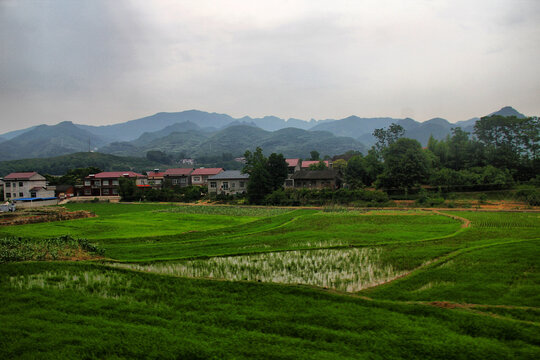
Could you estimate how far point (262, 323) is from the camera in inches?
303

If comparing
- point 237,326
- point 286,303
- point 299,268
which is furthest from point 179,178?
point 237,326

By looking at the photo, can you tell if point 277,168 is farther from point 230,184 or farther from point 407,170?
point 407,170

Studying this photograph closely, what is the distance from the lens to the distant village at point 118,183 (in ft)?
186

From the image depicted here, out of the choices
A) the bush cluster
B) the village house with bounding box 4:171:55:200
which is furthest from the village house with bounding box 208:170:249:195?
the village house with bounding box 4:171:55:200

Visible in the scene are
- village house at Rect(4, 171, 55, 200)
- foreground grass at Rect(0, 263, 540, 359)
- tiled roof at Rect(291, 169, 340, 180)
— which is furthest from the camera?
village house at Rect(4, 171, 55, 200)

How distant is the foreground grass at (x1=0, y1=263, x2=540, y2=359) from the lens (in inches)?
255

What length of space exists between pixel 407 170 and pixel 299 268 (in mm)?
36008

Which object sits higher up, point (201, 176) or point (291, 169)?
point (291, 169)

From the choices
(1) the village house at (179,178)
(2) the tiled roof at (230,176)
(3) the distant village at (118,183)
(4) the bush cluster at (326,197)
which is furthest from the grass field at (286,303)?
(1) the village house at (179,178)

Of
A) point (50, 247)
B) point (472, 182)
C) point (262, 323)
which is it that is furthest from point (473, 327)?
point (472, 182)

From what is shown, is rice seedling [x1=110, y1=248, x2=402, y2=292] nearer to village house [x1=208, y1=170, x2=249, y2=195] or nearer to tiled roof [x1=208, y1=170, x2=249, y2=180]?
village house [x1=208, y1=170, x2=249, y2=195]

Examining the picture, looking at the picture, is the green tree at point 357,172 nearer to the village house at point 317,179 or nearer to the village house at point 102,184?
the village house at point 317,179

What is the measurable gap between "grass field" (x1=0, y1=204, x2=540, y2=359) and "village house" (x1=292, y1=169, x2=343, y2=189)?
37302 mm

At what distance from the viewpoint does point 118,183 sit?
217 feet
